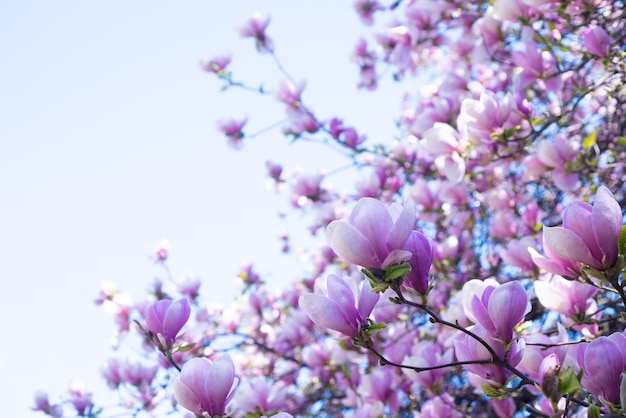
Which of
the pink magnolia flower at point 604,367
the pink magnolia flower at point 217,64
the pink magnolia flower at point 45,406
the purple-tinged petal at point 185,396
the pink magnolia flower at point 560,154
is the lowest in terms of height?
the pink magnolia flower at point 45,406

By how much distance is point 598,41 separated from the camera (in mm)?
1569

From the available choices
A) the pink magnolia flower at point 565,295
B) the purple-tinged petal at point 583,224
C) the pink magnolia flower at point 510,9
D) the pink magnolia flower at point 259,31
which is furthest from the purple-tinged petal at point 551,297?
the pink magnolia flower at point 259,31

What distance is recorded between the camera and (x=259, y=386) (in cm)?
148

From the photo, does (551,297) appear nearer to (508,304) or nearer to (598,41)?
(508,304)

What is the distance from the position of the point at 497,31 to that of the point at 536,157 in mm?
491

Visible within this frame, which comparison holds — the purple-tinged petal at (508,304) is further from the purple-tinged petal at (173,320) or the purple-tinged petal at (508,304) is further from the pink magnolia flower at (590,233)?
the purple-tinged petal at (173,320)

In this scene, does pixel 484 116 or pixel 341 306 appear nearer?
pixel 341 306

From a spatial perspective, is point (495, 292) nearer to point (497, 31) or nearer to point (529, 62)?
point (529, 62)

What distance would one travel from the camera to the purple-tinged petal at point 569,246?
0.78 metres

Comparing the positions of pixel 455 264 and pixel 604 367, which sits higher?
pixel 604 367

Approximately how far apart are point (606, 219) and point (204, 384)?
1.99ft

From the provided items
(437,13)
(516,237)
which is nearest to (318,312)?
(516,237)

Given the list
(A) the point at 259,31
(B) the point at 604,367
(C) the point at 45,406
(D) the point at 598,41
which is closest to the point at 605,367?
(B) the point at 604,367

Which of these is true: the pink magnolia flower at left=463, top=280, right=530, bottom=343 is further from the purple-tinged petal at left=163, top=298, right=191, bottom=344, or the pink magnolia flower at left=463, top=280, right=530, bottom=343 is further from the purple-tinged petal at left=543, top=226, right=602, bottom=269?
the purple-tinged petal at left=163, top=298, right=191, bottom=344
